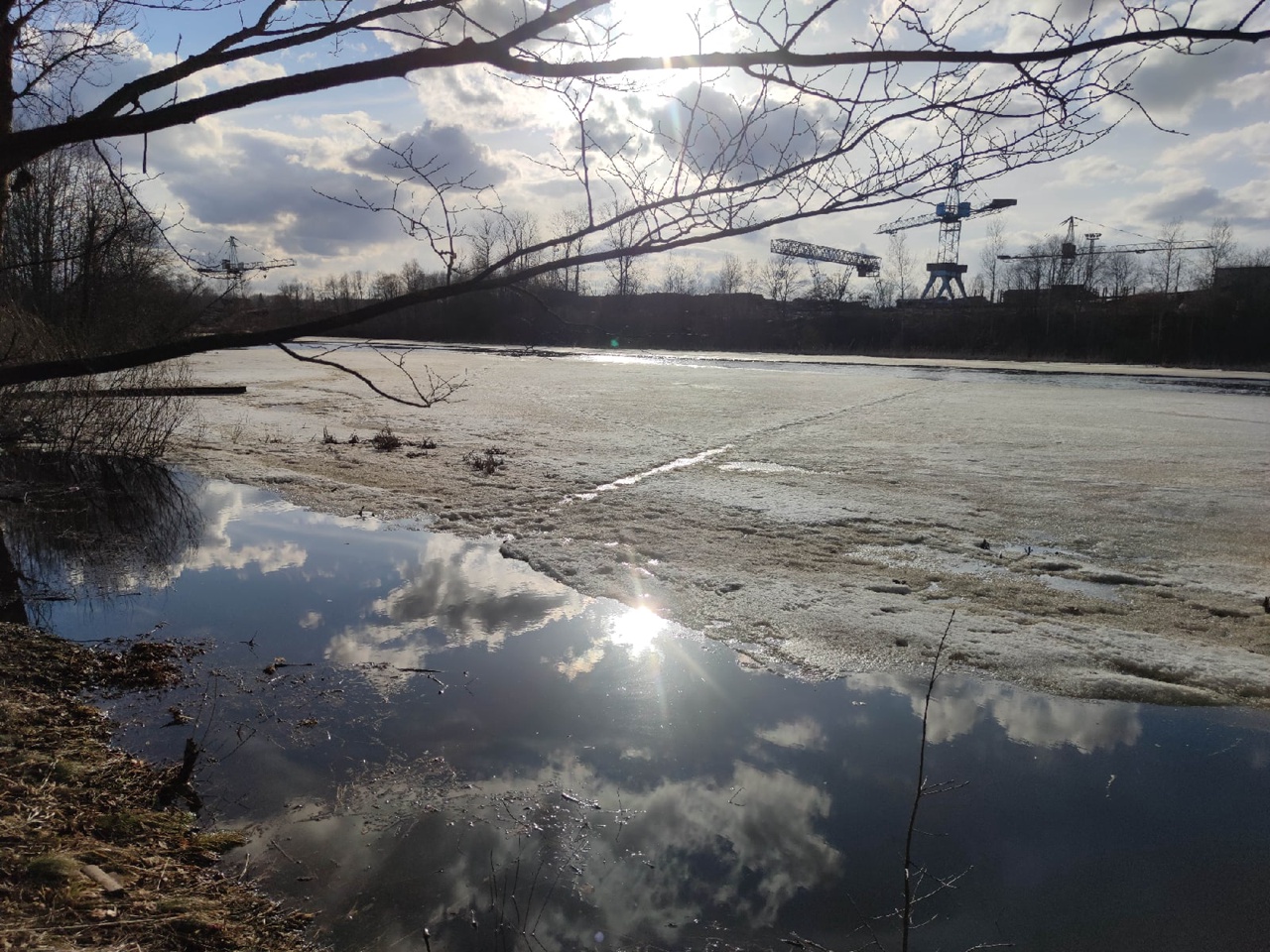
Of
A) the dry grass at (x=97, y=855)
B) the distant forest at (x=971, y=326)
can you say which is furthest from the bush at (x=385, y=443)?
the distant forest at (x=971, y=326)

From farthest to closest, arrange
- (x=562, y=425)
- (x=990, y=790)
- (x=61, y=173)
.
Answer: (x=562, y=425) → (x=61, y=173) → (x=990, y=790)

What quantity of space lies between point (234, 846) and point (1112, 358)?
54.8 meters

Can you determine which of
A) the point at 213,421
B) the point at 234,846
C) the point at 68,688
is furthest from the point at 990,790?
the point at 213,421

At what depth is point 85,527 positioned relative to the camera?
9.01 m

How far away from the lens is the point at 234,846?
3.44 m

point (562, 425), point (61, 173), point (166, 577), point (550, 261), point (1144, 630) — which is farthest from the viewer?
point (562, 425)

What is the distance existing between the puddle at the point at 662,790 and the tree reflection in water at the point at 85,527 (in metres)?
0.73

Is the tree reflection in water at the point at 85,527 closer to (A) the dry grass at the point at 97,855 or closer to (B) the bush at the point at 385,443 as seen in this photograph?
(A) the dry grass at the point at 97,855

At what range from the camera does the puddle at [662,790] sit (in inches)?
125

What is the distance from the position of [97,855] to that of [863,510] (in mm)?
7945

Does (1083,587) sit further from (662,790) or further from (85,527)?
(85,527)

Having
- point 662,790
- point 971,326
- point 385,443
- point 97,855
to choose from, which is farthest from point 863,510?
point 971,326

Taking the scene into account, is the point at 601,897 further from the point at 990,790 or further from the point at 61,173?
the point at 61,173

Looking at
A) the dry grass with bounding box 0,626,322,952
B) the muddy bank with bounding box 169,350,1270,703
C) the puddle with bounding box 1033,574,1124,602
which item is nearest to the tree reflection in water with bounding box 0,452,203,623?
the muddy bank with bounding box 169,350,1270,703
